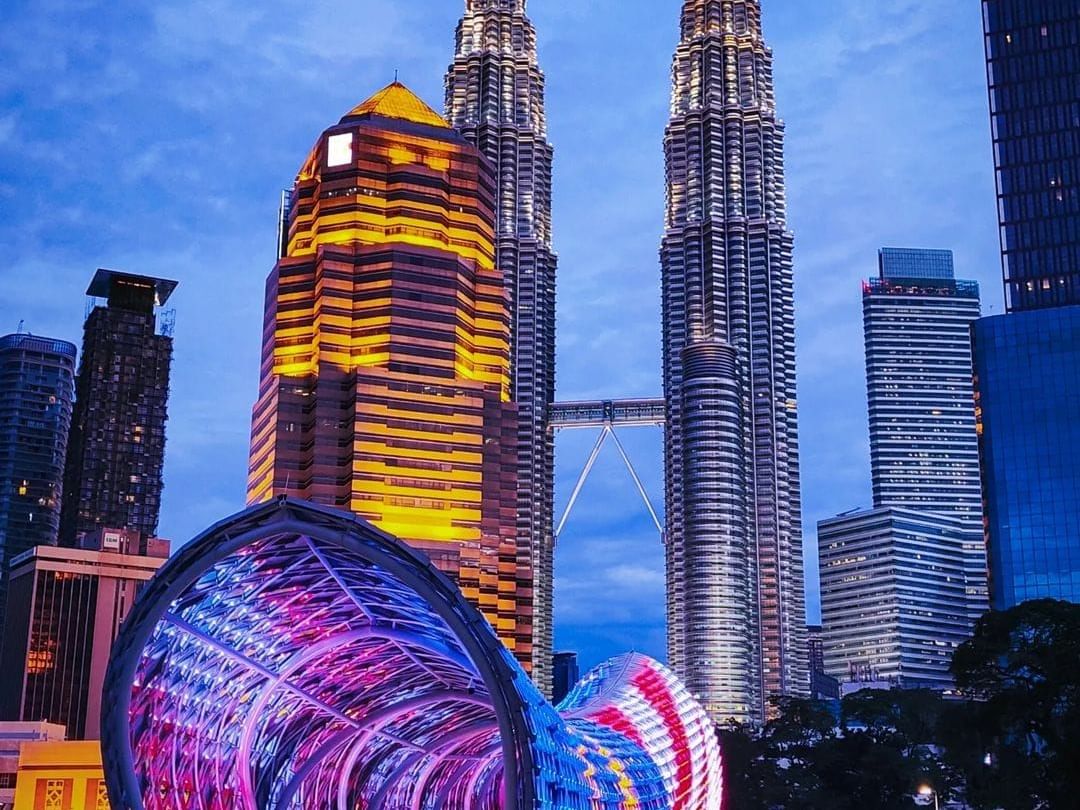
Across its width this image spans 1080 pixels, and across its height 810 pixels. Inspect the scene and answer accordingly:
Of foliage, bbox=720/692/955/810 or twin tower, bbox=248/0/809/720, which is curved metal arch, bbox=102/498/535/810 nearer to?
foliage, bbox=720/692/955/810

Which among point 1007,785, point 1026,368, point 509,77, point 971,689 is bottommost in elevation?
point 1007,785

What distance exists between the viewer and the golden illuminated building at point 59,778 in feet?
267

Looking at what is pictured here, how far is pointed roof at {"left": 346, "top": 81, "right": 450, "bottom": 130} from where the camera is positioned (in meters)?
149

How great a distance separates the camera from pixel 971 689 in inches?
2280

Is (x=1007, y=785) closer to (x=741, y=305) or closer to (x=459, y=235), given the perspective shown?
(x=459, y=235)

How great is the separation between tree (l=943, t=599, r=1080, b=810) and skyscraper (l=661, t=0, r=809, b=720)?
12325 centimetres

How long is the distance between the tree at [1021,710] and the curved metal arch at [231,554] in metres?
27.8

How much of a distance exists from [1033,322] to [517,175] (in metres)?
97.3

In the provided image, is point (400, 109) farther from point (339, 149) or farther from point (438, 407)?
point (438, 407)

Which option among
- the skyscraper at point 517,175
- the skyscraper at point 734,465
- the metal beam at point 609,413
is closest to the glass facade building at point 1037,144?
the skyscraper at point 734,465

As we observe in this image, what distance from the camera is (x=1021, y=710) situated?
52.4 metres

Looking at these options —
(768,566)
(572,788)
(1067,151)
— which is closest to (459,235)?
(1067,151)

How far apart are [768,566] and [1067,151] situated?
84702 millimetres

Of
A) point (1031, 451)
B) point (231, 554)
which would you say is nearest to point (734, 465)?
point (1031, 451)
